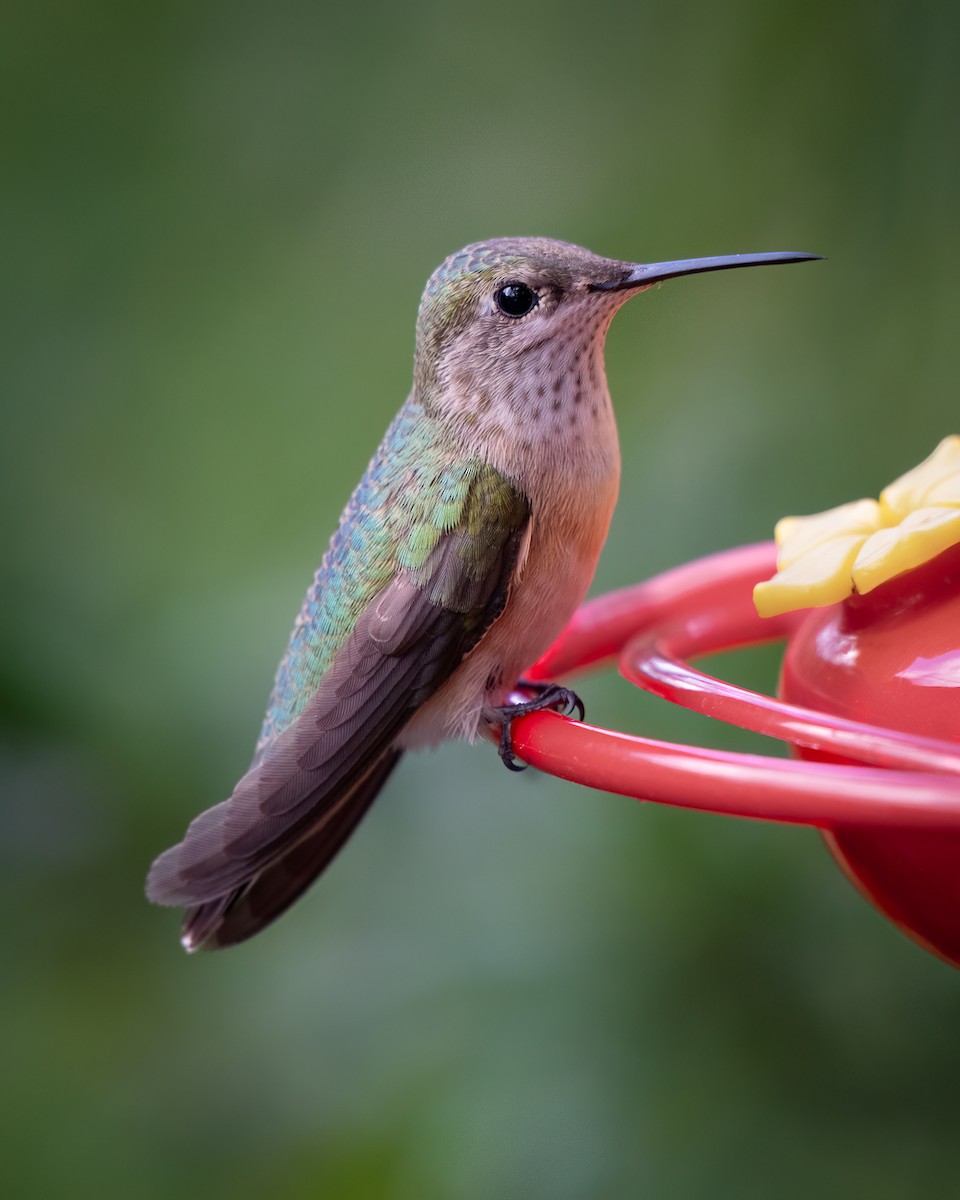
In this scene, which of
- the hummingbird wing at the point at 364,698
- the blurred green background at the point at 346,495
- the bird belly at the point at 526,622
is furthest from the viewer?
the blurred green background at the point at 346,495

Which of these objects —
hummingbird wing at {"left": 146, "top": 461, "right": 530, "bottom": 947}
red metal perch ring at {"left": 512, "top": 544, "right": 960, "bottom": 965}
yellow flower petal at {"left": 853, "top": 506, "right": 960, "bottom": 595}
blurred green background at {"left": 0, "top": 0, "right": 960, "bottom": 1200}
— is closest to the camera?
red metal perch ring at {"left": 512, "top": 544, "right": 960, "bottom": 965}

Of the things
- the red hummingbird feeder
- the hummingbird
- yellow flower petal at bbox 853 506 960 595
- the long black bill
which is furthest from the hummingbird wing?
yellow flower petal at bbox 853 506 960 595

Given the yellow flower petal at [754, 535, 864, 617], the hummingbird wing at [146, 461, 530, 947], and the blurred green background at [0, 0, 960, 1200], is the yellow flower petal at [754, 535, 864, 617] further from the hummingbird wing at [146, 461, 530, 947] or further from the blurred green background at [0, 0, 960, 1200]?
the blurred green background at [0, 0, 960, 1200]

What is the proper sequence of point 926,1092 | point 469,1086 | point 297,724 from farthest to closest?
point 469,1086, point 926,1092, point 297,724

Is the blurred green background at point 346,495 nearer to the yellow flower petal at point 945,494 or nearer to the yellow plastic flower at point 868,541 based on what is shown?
the yellow plastic flower at point 868,541

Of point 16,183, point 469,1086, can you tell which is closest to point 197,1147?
point 469,1086

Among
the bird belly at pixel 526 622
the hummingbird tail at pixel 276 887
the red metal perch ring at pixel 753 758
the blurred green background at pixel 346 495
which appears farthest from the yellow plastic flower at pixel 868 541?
the blurred green background at pixel 346 495

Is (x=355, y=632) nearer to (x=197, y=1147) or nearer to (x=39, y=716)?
(x=39, y=716)
